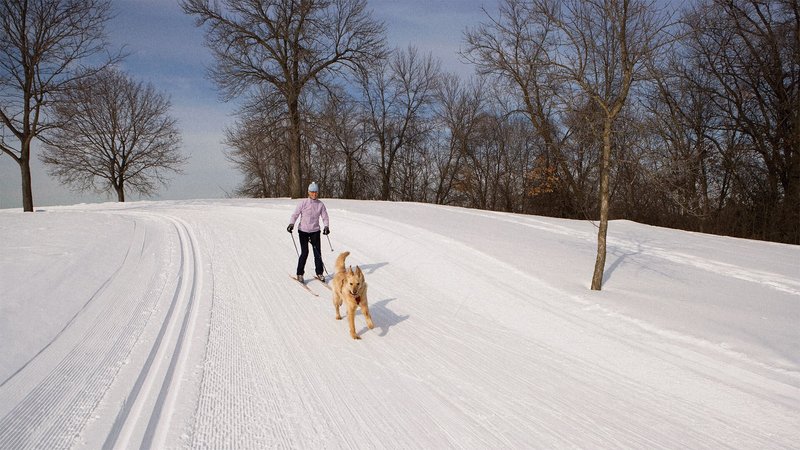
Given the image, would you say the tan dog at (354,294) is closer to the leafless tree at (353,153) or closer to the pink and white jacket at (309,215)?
the pink and white jacket at (309,215)

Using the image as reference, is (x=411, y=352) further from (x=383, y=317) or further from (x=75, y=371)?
(x=75, y=371)

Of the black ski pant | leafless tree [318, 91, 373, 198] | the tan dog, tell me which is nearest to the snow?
the tan dog

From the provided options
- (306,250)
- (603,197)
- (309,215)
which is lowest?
Result: (306,250)

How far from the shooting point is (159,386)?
3.59 metres

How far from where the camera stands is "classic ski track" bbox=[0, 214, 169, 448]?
2.92 m

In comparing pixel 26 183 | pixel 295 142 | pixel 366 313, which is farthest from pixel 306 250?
pixel 26 183

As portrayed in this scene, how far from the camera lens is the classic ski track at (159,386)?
288 cm

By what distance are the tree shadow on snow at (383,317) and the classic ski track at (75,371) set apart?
295 centimetres

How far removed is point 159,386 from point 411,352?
268cm

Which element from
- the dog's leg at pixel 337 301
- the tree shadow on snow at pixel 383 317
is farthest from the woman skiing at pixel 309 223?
the dog's leg at pixel 337 301

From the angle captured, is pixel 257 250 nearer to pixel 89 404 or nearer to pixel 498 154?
pixel 89 404

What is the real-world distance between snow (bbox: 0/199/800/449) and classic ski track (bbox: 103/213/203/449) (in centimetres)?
2

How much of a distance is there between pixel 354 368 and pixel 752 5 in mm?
23261

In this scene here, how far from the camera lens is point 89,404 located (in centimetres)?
328
